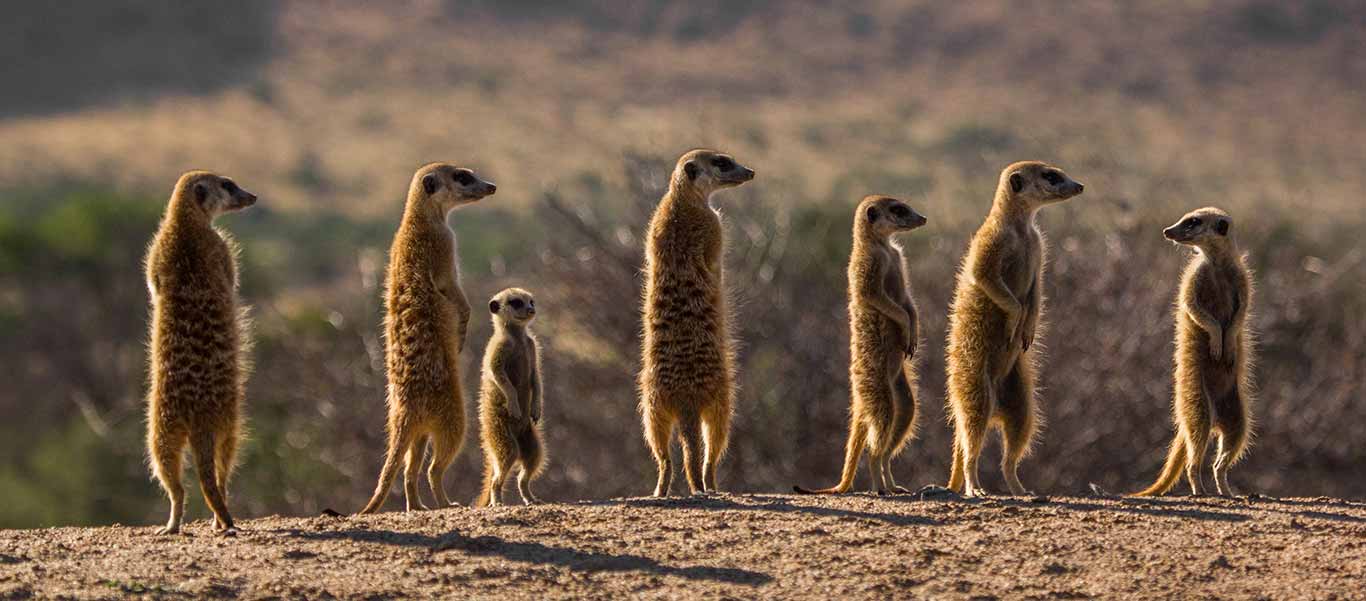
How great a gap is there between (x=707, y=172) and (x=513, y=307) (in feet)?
3.83

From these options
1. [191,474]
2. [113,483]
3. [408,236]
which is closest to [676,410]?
[408,236]

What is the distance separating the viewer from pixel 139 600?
21.0 ft

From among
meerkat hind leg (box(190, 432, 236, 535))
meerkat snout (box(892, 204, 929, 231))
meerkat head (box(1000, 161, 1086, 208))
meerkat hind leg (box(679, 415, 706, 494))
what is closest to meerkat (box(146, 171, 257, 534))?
meerkat hind leg (box(190, 432, 236, 535))

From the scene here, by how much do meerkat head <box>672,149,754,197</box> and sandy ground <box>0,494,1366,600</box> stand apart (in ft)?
5.52

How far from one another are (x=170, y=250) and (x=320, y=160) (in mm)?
43755

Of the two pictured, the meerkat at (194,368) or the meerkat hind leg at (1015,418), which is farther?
the meerkat hind leg at (1015,418)

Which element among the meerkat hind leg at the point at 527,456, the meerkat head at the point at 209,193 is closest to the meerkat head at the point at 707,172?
the meerkat hind leg at the point at 527,456

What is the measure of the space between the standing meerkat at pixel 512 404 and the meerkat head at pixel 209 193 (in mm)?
1321

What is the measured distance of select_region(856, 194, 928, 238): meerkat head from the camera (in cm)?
872

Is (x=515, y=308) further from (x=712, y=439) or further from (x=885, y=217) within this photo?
(x=885, y=217)

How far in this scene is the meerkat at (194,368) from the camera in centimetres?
770

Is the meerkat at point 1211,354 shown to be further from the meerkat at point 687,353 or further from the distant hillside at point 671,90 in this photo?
the distant hillside at point 671,90

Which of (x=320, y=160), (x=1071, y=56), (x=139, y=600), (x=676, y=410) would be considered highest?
(x=1071, y=56)

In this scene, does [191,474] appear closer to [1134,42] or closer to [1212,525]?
[1212,525]
